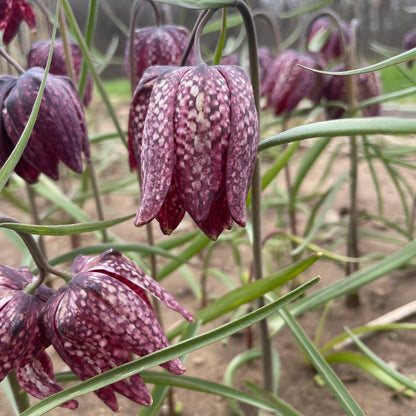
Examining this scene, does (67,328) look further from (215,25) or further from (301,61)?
(301,61)

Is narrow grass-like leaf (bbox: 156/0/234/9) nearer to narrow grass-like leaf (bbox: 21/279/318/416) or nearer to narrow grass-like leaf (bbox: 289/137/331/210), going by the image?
narrow grass-like leaf (bbox: 21/279/318/416)

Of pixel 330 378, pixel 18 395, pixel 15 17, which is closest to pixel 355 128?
pixel 330 378

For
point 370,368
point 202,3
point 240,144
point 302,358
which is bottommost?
point 302,358

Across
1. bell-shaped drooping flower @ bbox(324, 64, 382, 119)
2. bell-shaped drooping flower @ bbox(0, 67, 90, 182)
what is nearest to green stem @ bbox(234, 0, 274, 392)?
bell-shaped drooping flower @ bbox(0, 67, 90, 182)

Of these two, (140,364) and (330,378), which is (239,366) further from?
(140,364)

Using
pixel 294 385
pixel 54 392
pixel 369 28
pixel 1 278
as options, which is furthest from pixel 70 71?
pixel 369 28

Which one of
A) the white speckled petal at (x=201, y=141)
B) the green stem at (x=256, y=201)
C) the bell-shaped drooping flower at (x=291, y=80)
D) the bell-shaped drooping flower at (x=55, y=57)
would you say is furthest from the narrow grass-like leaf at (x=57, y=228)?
the bell-shaped drooping flower at (x=291, y=80)
